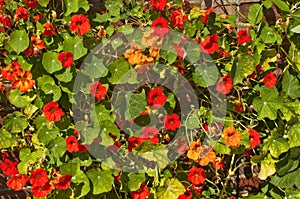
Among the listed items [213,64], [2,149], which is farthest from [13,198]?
[213,64]

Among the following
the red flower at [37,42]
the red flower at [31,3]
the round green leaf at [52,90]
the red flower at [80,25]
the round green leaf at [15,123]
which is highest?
the red flower at [31,3]

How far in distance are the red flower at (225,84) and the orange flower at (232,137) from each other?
0.48ft

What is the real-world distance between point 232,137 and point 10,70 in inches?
34.5

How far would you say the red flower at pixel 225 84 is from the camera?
189 cm

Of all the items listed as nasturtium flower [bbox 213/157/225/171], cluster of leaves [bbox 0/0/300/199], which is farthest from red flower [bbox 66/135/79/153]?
nasturtium flower [bbox 213/157/225/171]

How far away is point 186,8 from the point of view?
198 cm

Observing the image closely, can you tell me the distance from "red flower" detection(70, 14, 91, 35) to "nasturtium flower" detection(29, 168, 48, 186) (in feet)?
1.73

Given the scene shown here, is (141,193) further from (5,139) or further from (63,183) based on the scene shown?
(5,139)

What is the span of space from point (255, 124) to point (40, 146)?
89 cm

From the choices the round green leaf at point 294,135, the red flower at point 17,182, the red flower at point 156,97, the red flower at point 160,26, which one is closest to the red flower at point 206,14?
the red flower at point 160,26

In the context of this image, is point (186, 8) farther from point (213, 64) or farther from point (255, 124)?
point (255, 124)

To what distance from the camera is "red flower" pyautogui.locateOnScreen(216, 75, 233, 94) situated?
189cm

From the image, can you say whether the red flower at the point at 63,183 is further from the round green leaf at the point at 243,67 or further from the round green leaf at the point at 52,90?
the round green leaf at the point at 243,67

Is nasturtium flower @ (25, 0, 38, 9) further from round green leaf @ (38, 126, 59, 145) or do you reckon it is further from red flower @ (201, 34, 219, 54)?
red flower @ (201, 34, 219, 54)
